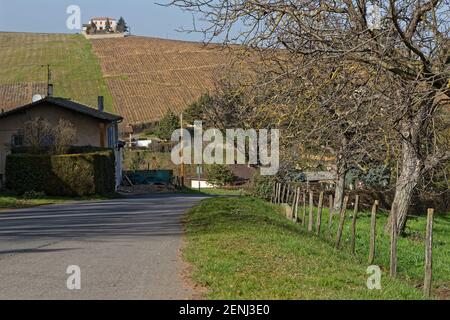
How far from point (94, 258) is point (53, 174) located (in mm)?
30839

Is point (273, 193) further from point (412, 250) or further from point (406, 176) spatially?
point (412, 250)

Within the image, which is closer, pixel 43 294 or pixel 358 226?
pixel 43 294

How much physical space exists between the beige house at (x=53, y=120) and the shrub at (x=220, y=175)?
17251mm

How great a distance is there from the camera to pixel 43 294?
883 cm

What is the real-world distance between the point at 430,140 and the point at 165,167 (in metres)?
57.6

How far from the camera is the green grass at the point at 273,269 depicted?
29.4ft

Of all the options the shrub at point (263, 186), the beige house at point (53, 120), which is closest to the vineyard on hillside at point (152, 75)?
the beige house at point (53, 120)

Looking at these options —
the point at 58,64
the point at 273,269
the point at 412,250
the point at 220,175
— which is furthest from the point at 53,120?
the point at 58,64

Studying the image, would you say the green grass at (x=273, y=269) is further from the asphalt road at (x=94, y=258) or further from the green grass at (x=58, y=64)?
the green grass at (x=58, y=64)

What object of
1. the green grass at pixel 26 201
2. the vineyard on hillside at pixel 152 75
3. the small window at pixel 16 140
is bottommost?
the green grass at pixel 26 201

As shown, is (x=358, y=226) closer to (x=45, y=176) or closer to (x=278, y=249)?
(x=278, y=249)

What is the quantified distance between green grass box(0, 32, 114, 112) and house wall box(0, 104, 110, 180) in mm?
23008

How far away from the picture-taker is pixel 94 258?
1257cm
